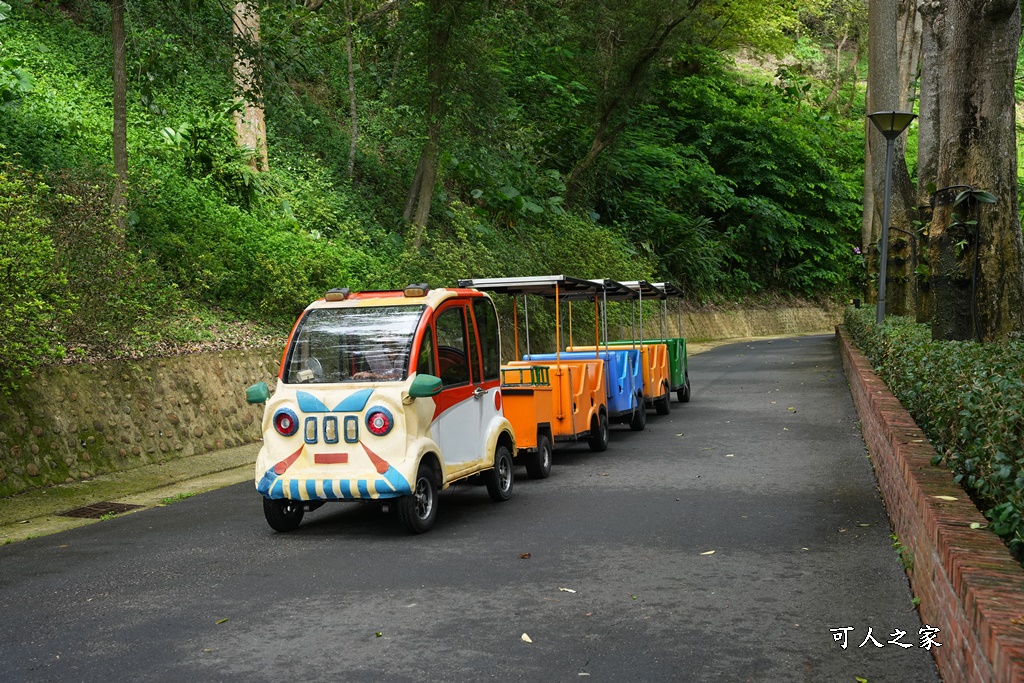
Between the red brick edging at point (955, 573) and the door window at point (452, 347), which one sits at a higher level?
the door window at point (452, 347)

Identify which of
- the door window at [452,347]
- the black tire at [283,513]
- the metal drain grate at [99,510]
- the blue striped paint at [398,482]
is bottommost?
the metal drain grate at [99,510]

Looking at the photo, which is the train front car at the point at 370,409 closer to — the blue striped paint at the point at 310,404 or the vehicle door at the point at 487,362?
the blue striped paint at the point at 310,404

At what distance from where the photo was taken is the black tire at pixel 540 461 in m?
12.5

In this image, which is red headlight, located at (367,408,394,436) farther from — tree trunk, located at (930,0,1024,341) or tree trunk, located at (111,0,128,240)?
tree trunk, located at (111,0,128,240)

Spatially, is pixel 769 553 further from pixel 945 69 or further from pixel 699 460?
pixel 945 69

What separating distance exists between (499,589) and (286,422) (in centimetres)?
287

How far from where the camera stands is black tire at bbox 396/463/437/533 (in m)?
9.26

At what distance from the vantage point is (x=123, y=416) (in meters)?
13.3

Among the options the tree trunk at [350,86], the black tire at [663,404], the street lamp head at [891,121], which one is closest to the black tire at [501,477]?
the black tire at [663,404]

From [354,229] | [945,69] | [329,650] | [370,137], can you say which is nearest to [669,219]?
[370,137]

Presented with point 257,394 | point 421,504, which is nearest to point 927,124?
point 421,504

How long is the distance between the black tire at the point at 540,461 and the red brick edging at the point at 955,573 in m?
4.57

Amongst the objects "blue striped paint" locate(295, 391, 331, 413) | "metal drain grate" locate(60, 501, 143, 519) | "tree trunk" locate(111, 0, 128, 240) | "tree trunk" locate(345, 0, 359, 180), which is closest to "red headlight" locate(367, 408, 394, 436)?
"blue striped paint" locate(295, 391, 331, 413)

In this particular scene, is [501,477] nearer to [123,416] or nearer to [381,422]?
[381,422]
